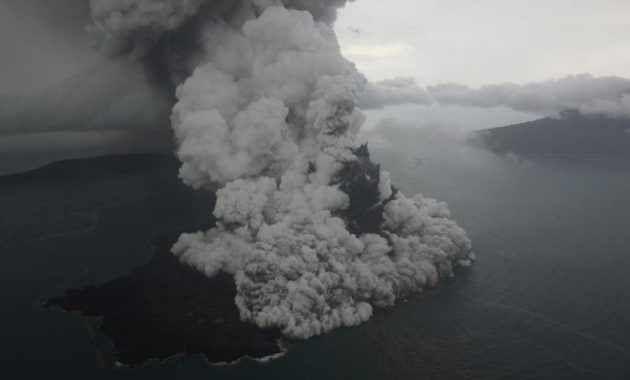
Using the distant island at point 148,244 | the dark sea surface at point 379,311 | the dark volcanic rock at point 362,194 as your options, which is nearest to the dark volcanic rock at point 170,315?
the distant island at point 148,244

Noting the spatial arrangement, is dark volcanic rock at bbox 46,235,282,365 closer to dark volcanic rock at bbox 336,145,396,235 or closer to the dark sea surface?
the dark sea surface

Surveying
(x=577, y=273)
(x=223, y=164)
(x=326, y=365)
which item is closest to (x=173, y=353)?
(x=326, y=365)

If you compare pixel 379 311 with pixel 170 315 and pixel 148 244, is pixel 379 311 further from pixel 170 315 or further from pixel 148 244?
pixel 148 244

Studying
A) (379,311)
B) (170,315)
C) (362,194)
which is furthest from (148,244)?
(379,311)

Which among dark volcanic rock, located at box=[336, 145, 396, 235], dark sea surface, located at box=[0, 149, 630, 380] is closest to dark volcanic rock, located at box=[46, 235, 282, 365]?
dark sea surface, located at box=[0, 149, 630, 380]

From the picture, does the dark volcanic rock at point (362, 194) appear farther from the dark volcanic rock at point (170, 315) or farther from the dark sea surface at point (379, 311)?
the dark volcanic rock at point (170, 315)

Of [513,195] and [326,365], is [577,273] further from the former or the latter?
[513,195]
